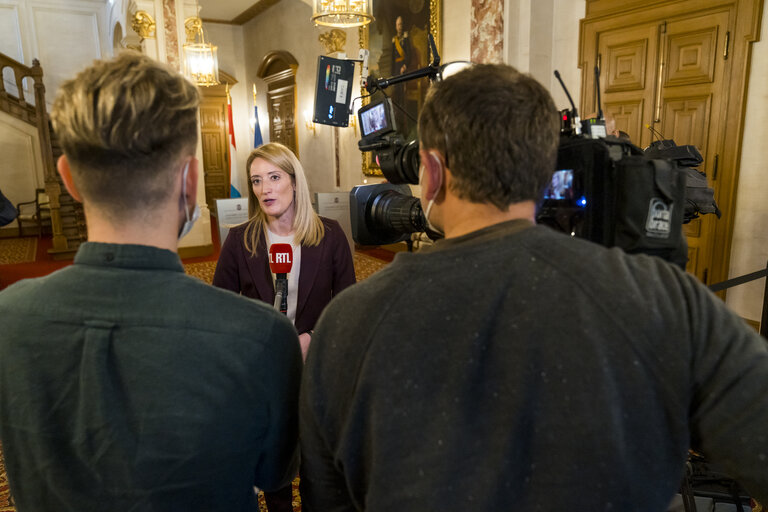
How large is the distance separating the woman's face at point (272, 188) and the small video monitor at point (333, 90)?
1091mm

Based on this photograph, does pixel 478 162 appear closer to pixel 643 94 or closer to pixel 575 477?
pixel 575 477

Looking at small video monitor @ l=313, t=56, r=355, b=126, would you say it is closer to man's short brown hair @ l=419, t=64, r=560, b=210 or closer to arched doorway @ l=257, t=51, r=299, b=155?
man's short brown hair @ l=419, t=64, r=560, b=210

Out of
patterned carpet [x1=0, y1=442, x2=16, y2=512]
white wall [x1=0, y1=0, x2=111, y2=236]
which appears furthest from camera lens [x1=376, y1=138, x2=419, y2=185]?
white wall [x1=0, y1=0, x2=111, y2=236]

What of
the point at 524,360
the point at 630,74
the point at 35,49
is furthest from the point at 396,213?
the point at 35,49

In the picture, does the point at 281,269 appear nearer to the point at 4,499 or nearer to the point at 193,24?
the point at 4,499

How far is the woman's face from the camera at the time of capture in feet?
7.24

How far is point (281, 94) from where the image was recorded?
1110 centimetres

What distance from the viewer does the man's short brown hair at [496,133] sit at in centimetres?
79

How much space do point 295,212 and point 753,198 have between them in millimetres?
3760

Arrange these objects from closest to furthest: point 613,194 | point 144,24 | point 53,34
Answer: point 613,194, point 144,24, point 53,34

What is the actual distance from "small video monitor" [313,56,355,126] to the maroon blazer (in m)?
1.29

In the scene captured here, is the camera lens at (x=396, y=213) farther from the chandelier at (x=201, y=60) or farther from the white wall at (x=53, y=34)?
the white wall at (x=53, y=34)

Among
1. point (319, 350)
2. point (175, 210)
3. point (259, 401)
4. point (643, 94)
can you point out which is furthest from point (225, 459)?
point (643, 94)

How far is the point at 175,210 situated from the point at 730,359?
34.6 inches
